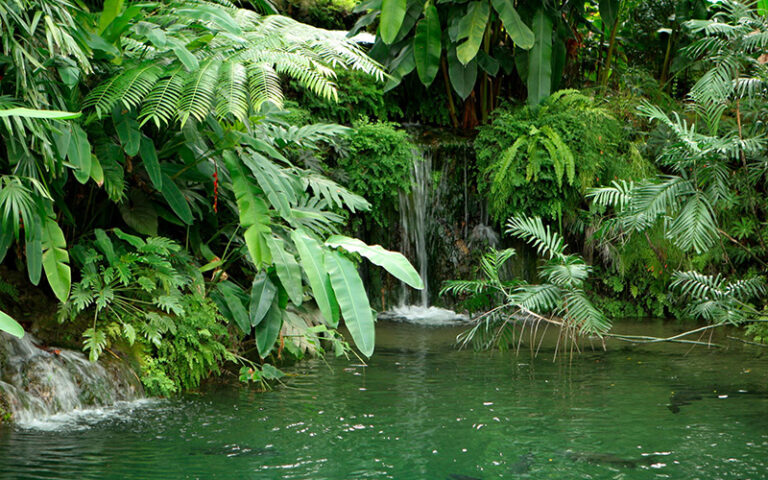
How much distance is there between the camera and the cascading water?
9547 mm

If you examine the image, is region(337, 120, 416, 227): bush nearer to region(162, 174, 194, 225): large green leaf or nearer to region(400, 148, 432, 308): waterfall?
region(400, 148, 432, 308): waterfall

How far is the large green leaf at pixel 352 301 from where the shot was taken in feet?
16.2

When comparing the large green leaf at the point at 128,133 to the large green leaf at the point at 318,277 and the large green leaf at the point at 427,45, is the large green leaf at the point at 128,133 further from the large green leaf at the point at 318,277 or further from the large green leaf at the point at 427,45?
the large green leaf at the point at 427,45

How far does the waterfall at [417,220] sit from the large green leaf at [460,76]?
1006 millimetres

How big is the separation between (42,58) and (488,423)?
3.51m

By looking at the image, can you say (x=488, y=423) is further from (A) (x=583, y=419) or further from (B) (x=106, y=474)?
(B) (x=106, y=474)

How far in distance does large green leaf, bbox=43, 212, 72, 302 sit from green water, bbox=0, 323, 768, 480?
78cm

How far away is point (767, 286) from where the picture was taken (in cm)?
802

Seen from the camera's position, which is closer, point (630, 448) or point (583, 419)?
point (630, 448)

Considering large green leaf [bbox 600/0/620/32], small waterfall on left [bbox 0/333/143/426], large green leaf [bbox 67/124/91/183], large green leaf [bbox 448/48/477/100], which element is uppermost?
large green leaf [bbox 600/0/620/32]

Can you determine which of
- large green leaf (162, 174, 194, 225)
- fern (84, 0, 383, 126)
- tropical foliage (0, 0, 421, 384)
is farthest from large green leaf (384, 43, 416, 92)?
large green leaf (162, 174, 194, 225)

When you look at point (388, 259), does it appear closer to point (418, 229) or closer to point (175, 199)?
point (175, 199)

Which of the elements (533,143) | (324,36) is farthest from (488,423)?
(533,143)

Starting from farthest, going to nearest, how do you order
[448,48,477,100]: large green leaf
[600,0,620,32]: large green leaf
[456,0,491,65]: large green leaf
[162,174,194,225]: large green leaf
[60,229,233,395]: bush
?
[600,0,620,32]: large green leaf
[448,48,477,100]: large green leaf
[456,0,491,65]: large green leaf
[162,174,194,225]: large green leaf
[60,229,233,395]: bush
